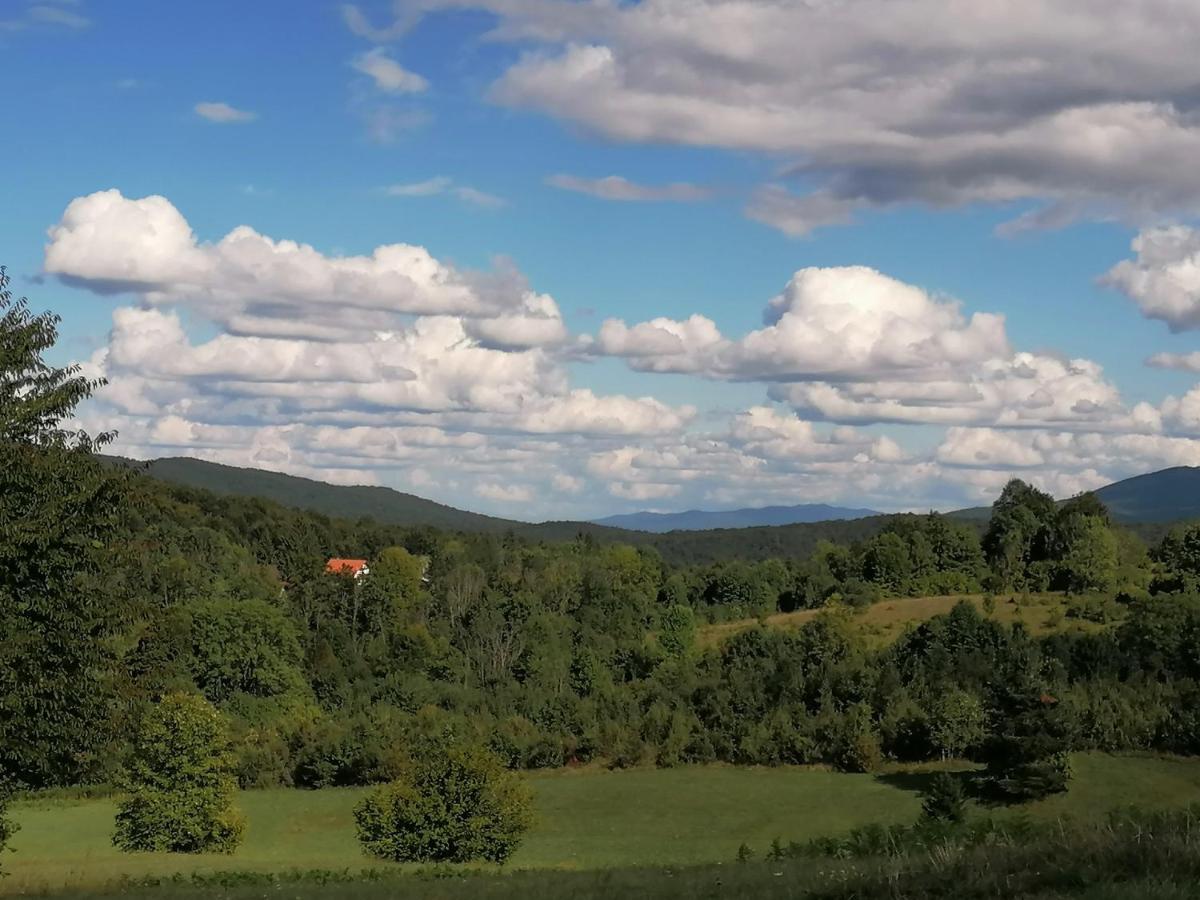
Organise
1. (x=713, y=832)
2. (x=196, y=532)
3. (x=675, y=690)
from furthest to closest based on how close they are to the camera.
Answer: (x=196, y=532) < (x=675, y=690) < (x=713, y=832)

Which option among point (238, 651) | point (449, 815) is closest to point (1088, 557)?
point (238, 651)

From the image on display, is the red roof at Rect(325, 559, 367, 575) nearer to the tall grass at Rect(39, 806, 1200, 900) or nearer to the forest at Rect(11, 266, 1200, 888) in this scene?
the forest at Rect(11, 266, 1200, 888)

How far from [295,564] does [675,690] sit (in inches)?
3109

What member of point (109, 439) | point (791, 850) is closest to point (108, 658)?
point (109, 439)

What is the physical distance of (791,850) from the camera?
106 ft

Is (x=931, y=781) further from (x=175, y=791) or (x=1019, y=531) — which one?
(x=1019, y=531)

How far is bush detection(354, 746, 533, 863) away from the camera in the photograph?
45031mm

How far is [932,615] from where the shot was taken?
120688 mm

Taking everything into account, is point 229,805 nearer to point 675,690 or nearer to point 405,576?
point 675,690

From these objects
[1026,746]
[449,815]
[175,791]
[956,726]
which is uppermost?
[449,815]

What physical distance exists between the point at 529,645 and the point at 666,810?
59955 mm

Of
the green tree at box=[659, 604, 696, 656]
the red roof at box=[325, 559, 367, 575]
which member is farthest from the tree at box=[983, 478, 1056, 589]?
the red roof at box=[325, 559, 367, 575]

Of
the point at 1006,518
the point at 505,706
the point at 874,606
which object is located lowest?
the point at 505,706

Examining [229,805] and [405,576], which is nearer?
[229,805]
